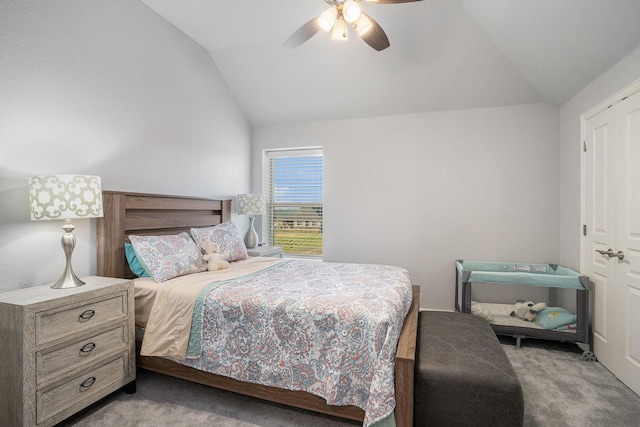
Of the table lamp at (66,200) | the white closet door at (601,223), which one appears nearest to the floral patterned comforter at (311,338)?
the table lamp at (66,200)

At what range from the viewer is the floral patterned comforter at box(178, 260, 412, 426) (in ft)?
5.24

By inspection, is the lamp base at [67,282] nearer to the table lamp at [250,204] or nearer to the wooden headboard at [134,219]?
the wooden headboard at [134,219]

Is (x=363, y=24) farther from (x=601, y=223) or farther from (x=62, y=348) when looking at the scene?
(x=62, y=348)

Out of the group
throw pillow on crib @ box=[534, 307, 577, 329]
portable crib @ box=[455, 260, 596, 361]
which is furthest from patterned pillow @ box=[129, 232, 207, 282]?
throw pillow on crib @ box=[534, 307, 577, 329]

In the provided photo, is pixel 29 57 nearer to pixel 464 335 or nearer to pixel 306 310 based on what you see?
pixel 306 310

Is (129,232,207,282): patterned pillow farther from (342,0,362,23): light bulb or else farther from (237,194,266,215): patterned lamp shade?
(342,0,362,23): light bulb

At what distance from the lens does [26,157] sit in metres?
1.98

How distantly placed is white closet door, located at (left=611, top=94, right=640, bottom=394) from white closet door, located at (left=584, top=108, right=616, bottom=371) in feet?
0.25

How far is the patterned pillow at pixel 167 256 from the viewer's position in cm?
237

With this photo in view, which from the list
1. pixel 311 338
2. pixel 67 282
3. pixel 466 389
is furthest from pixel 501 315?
pixel 67 282

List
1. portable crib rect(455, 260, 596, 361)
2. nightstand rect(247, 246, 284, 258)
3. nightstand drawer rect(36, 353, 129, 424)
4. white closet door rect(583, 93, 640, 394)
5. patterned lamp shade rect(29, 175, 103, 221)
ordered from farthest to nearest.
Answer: nightstand rect(247, 246, 284, 258), portable crib rect(455, 260, 596, 361), white closet door rect(583, 93, 640, 394), patterned lamp shade rect(29, 175, 103, 221), nightstand drawer rect(36, 353, 129, 424)

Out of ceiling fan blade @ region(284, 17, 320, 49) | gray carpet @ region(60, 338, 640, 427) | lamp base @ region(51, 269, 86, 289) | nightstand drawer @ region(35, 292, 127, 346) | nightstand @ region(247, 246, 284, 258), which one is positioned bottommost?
gray carpet @ region(60, 338, 640, 427)

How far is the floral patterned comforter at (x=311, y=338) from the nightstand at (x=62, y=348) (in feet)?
1.58

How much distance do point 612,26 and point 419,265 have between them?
8.86 ft
